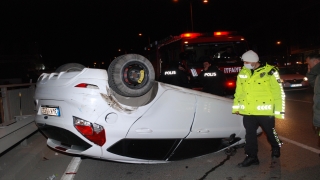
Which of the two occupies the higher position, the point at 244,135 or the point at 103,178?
the point at 244,135

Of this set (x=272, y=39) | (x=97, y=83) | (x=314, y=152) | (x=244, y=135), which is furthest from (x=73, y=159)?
(x=272, y=39)

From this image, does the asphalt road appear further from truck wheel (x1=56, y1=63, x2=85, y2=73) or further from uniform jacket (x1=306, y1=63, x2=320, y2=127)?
truck wheel (x1=56, y1=63, x2=85, y2=73)

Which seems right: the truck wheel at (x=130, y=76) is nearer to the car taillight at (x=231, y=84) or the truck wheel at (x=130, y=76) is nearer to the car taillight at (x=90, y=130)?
the car taillight at (x=90, y=130)

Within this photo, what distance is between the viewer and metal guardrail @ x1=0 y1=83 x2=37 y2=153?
4.93m

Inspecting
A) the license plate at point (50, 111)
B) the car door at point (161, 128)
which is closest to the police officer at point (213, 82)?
the car door at point (161, 128)

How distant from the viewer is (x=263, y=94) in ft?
16.5

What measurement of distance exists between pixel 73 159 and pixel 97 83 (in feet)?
8.01

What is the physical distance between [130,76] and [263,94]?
197 centimetres

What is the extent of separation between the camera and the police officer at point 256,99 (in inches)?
198

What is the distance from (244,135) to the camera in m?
5.70

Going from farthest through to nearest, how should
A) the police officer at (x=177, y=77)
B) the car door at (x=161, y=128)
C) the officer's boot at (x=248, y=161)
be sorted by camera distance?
the police officer at (x=177, y=77) < the officer's boot at (x=248, y=161) < the car door at (x=161, y=128)

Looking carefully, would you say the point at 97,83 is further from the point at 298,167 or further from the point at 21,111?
the point at 21,111

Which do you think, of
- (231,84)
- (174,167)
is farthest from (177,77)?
(231,84)

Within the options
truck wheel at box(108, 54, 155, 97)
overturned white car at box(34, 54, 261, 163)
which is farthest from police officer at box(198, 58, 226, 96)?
truck wheel at box(108, 54, 155, 97)
